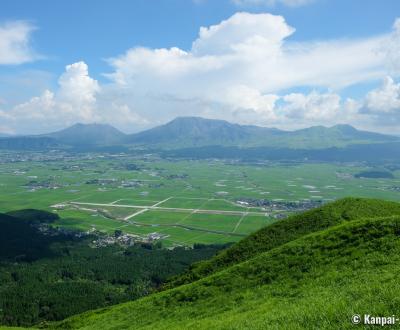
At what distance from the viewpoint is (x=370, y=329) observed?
19.8m

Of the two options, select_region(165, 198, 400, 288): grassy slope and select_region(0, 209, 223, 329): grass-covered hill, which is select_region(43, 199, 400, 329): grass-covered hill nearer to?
select_region(165, 198, 400, 288): grassy slope

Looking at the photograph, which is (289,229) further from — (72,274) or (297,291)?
(72,274)

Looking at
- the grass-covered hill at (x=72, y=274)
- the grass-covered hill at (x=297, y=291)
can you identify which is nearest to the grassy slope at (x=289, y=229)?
the grass-covered hill at (x=297, y=291)

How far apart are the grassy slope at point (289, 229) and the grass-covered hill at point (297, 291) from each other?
15582 mm

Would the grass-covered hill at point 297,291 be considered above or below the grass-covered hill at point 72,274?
above

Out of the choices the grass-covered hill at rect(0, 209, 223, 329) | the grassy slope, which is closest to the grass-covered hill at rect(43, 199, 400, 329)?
the grassy slope

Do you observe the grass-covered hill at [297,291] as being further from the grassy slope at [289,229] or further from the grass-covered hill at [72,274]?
the grass-covered hill at [72,274]

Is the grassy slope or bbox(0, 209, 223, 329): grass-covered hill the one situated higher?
the grassy slope

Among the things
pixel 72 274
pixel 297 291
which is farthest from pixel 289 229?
pixel 72 274

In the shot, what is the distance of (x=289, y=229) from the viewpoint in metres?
71.4

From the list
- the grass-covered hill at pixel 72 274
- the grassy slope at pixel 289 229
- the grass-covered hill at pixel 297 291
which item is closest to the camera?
the grass-covered hill at pixel 297 291

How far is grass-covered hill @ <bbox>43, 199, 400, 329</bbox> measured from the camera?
23.8m

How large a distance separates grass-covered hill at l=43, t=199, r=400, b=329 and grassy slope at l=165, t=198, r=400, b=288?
15.6 meters

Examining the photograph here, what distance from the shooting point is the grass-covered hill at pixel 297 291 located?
23.8 m
